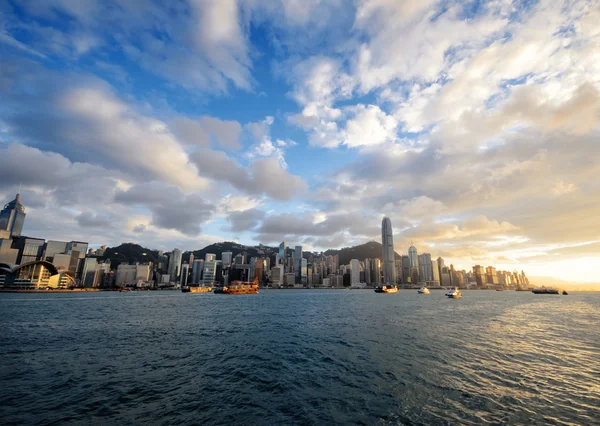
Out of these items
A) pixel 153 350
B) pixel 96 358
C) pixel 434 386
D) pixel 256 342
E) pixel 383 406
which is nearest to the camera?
pixel 383 406

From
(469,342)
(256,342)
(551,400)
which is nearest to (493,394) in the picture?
(551,400)

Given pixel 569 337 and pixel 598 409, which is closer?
pixel 598 409

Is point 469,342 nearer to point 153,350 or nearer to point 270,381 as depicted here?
point 270,381

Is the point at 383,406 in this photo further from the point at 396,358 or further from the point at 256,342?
the point at 256,342

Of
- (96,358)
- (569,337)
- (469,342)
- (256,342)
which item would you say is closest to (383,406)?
(256,342)

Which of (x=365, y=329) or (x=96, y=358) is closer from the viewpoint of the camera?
(x=96, y=358)

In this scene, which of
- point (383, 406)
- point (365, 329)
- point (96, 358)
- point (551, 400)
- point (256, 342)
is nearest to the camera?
point (383, 406)

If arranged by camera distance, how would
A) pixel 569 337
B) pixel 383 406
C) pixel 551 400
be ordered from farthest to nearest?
pixel 569 337, pixel 551 400, pixel 383 406

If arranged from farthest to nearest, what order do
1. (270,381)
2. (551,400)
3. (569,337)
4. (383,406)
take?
1. (569,337)
2. (270,381)
3. (551,400)
4. (383,406)
